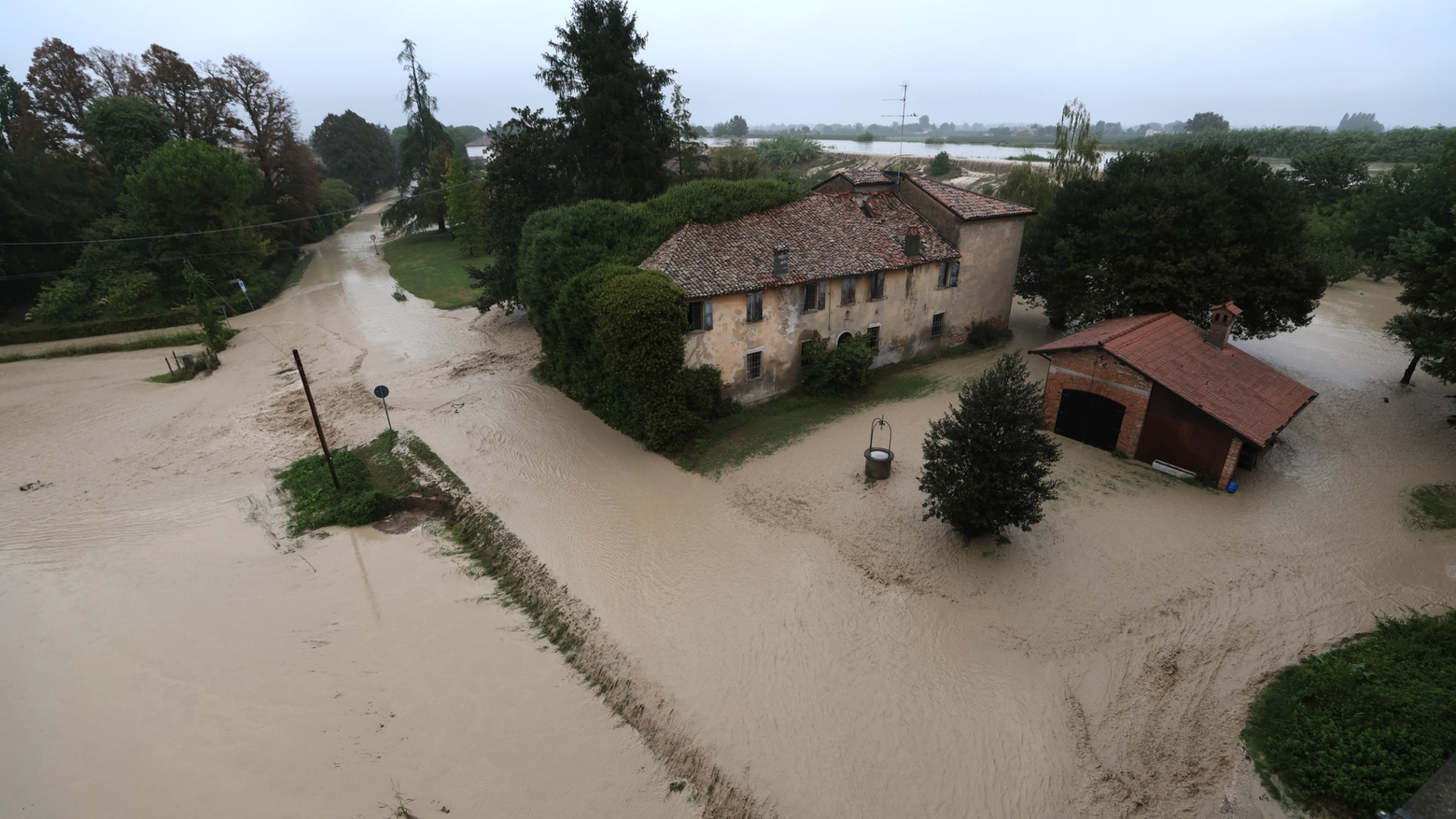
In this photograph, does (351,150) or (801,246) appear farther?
(351,150)

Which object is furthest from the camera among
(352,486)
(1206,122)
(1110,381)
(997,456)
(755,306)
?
(1206,122)

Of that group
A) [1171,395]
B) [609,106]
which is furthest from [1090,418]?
[609,106]

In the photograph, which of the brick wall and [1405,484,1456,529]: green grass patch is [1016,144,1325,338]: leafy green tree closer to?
the brick wall

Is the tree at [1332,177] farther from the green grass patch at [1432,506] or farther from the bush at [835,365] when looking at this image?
the bush at [835,365]

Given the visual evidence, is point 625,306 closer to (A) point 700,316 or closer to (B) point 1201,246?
(A) point 700,316

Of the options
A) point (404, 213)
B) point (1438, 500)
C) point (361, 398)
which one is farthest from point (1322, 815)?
point (404, 213)

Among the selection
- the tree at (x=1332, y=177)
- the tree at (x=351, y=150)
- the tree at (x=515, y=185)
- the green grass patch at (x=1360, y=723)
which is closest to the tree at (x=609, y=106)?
the tree at (x=515, y=185)

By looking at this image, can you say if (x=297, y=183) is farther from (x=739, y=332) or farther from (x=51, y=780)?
(x=51, y=780)

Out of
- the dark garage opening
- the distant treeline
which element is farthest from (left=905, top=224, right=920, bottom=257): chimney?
the distant treeline

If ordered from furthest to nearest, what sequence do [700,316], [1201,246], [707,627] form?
[1201,246], [700,316], [707,627]
